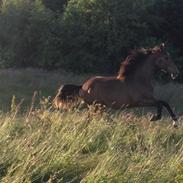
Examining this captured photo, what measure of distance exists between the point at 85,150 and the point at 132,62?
290 inches

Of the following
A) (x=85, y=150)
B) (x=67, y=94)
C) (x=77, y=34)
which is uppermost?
(x=85, y=150)

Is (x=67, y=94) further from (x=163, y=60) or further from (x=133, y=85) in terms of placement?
(x=163, y=60)

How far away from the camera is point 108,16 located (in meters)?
33.5

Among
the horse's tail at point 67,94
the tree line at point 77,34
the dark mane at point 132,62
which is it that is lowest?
the tree line at point 77,34

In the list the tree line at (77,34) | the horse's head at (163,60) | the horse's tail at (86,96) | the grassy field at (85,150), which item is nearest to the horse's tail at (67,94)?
the horse's tail at (86,96)

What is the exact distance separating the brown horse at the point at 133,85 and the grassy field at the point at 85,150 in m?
3.36

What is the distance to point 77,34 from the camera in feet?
111

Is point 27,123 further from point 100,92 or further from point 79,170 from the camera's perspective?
point 100,92

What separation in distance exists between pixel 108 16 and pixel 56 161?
27248mm

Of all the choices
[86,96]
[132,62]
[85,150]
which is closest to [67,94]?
[86,96]

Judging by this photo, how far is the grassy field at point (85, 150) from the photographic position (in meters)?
6.33

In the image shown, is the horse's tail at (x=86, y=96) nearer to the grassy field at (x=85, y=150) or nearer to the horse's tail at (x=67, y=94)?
the horse's tail at (x=67, y=94)

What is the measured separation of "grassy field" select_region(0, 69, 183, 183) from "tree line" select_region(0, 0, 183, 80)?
873 inches

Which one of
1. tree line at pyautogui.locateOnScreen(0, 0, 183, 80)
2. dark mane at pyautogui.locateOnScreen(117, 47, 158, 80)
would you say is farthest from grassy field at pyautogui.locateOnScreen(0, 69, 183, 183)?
tree line at pyautogui.locateOnScreen(0, 0, 183, 80)
